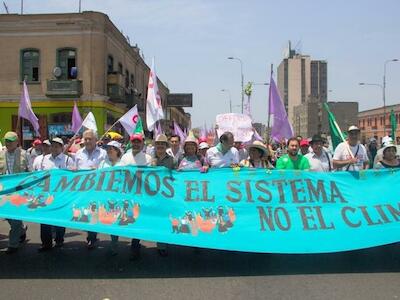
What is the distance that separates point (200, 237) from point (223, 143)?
6.45 ft

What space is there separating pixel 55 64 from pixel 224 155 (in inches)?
971

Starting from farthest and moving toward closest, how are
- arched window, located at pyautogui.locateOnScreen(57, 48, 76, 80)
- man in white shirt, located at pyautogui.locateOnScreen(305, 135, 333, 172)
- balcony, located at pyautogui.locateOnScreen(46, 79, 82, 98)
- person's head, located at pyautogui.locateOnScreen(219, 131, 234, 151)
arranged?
arched window, located at pyautogui.locateOnScreen(57, 48, 76, 80) → balcony, located at pyautogui.locateOnScreen(46, 79, 82, 98) → man in white shirt, located at pyautogui.locateOnScreen(305, 135, 333, 172) → person's head, located at pyautogui.locateOnScreen(219, 131, 234, 151)

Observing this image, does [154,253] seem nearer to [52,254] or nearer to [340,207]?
[52,254]

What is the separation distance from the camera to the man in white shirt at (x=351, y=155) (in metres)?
8.05

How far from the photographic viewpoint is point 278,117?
11109 mm

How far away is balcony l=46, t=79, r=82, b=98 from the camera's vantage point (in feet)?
97.5

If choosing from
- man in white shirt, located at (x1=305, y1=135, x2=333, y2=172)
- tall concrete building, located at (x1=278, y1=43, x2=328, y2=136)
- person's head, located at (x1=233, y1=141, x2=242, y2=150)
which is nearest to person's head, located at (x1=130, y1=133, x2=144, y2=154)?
man in white shirt, located at (x1=305, y1=135, x2=333, y2=172)

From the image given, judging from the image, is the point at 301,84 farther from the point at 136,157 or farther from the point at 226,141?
the point at 136,157

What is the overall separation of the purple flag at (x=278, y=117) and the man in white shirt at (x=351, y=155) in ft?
8.23

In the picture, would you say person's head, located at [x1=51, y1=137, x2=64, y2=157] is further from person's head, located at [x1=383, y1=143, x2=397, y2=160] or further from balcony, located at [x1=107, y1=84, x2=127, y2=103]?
balcony, located at [x1=107, y1=84, x2=127, y2=103]

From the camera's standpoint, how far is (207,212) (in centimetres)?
651

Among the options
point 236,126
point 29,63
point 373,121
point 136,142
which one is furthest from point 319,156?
point 373,121

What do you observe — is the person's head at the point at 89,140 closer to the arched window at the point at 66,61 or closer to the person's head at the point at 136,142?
the person's head at the point at 136,142

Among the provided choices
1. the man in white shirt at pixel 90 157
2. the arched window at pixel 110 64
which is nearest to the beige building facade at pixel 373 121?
the arched window at pixel 110 64
